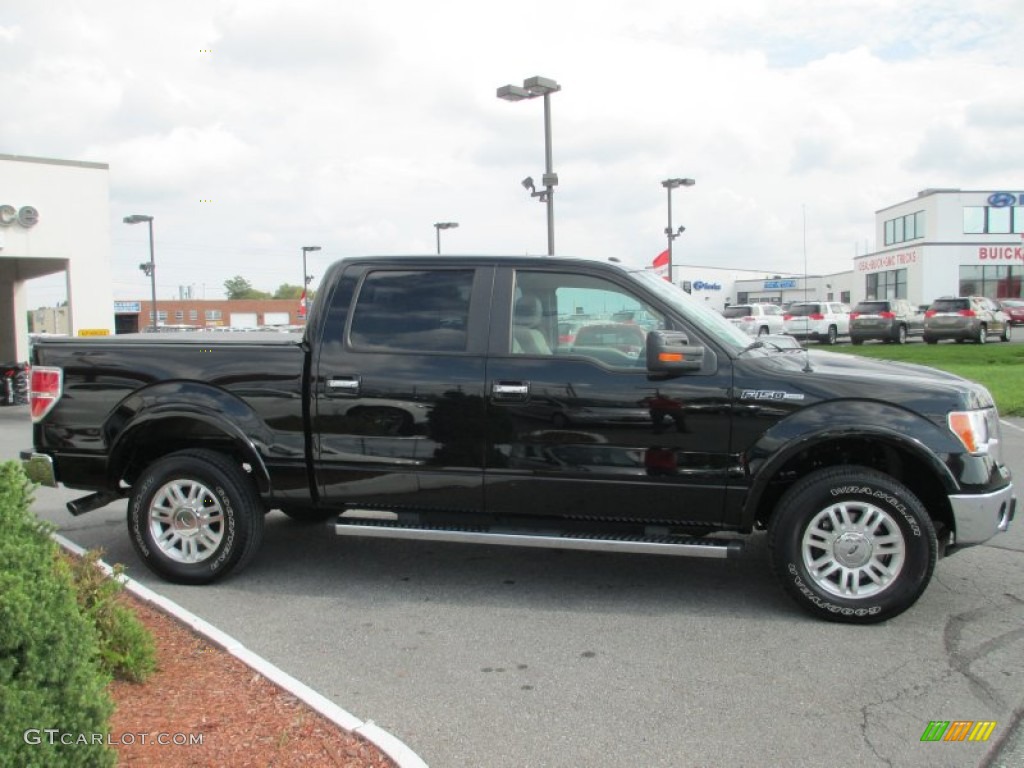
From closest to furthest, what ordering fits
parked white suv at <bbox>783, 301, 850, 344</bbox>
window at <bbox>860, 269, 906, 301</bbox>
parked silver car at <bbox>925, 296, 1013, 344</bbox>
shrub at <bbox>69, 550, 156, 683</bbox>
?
shrub at <bbox>69, 550, 156, 683</bbox> < parked silver car at <bbox>925, 296, 1013, 344</bbox> < parked white suv at <bbox>783, 301, 850, 344</bbox> < window at <bbox>860, 269, 906, 301</bbox>

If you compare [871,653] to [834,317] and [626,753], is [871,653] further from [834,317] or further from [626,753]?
[834,317]

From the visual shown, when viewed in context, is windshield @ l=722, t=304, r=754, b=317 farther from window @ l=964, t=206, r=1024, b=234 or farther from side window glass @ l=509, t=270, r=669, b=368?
side window glass @ l=509, t=270, r=669, b=368

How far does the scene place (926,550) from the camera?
4770mm

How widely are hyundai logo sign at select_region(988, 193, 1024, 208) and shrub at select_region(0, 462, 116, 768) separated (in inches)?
2366

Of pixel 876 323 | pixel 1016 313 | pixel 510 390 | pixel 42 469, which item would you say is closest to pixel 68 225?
pixel 42 469

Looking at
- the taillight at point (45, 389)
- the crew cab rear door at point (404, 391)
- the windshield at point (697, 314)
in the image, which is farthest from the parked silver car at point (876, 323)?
the taillight at point (45, 389)

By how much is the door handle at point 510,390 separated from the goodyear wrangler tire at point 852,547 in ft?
5.02

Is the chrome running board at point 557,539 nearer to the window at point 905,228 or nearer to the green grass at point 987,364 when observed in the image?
the green grass at point 987,364

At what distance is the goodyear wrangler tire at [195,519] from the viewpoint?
5.56m

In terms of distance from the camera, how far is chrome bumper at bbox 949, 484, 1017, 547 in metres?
4.74

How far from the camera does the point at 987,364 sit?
22531 millimetres

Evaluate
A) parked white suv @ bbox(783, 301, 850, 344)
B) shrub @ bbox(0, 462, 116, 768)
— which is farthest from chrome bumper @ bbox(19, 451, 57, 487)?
parked white suv @ bbox(783, 301, 850, 344)

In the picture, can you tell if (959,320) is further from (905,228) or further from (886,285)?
(886,285)

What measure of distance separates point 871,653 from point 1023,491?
15.4 ft
